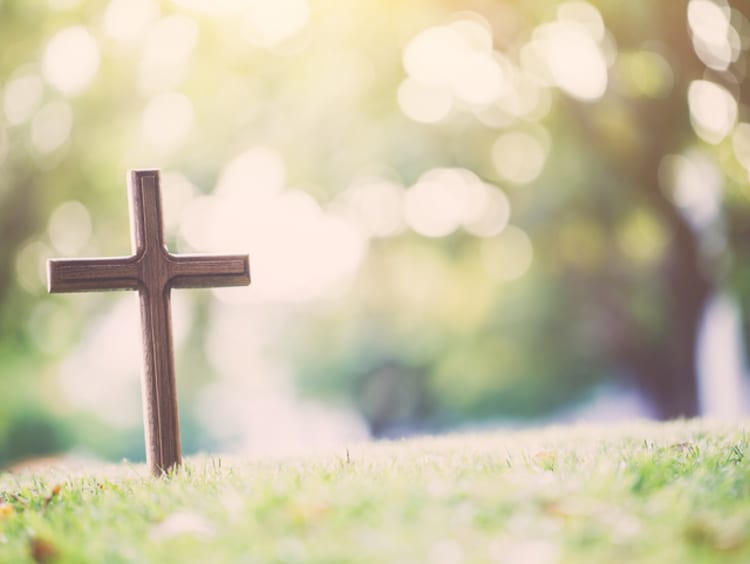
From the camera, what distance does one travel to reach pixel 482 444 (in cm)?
611

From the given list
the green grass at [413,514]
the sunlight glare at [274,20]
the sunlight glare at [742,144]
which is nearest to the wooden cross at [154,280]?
the green grass at [413,514]

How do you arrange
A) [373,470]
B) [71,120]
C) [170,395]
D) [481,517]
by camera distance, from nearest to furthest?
[481,517] → [373,470] → [170,395] → [71,120]

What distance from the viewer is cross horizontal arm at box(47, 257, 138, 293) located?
15.8 feet

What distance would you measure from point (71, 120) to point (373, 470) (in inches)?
501

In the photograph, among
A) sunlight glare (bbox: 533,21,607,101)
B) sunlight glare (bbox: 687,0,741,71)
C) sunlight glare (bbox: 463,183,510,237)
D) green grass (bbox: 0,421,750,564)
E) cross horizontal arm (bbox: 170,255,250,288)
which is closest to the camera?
green grass (bbox: 0,421,750,564)

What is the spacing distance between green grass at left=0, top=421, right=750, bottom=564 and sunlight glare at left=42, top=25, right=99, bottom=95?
11787 mm

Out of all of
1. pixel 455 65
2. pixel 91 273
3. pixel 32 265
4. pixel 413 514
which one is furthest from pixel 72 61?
pixel 413 514

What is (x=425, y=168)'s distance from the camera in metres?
15.0

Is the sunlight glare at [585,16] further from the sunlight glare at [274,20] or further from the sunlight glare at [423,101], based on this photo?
the sunlight glare at [274,20]

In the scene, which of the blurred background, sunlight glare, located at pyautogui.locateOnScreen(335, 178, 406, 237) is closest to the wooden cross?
the blurred background

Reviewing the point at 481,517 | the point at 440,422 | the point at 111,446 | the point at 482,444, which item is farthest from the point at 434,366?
the point at 481,517

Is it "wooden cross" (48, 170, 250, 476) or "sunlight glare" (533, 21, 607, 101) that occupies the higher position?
"sunlight glare" (533, 21, 607, 101)

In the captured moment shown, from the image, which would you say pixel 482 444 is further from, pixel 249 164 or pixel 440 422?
pixel 440 422

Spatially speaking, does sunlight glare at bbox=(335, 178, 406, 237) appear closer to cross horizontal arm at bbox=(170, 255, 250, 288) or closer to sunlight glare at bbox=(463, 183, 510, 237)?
sunlight glare at bbox=(463, 183, 510, 237)
